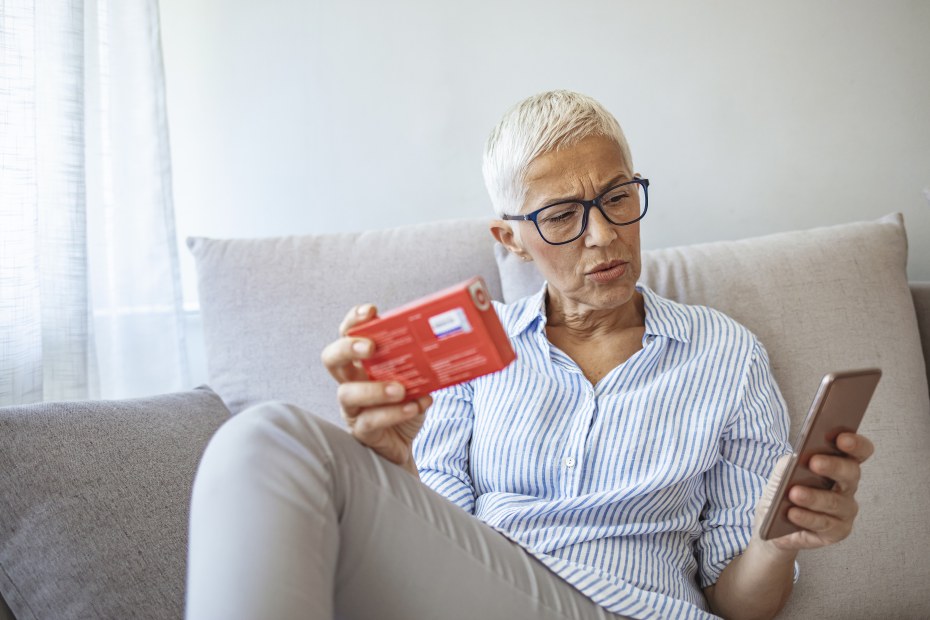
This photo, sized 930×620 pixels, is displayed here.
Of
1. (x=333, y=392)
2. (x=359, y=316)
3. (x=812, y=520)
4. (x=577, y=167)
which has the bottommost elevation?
(x=333, y=392)

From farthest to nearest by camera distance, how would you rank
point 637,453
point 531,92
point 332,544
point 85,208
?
point 531,92 < point 85,208 < point 637,453 < point 332,544

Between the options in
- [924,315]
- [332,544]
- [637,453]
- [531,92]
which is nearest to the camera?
[332,544]

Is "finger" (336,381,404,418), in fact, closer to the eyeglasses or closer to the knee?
the knee

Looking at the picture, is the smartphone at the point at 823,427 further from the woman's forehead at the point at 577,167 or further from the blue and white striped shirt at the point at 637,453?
the woman's forehead at the point at 577,167

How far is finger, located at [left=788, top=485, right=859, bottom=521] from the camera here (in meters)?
0.92

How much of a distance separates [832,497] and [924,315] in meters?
0.79

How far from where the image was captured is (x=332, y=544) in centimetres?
82

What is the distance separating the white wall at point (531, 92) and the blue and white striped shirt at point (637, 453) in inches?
26.0

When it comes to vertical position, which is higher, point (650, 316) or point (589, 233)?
point (589, 233)

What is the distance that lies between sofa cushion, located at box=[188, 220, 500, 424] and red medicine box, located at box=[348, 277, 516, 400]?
66cm

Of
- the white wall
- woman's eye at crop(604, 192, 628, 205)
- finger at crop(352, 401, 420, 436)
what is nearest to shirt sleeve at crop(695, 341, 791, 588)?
woman's eye at crop(604, 192, 628, 205)

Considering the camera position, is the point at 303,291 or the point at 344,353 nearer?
the point at 344,353

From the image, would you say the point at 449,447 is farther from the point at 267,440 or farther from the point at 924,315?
the point at 924,315

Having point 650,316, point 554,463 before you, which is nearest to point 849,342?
point 650,316
